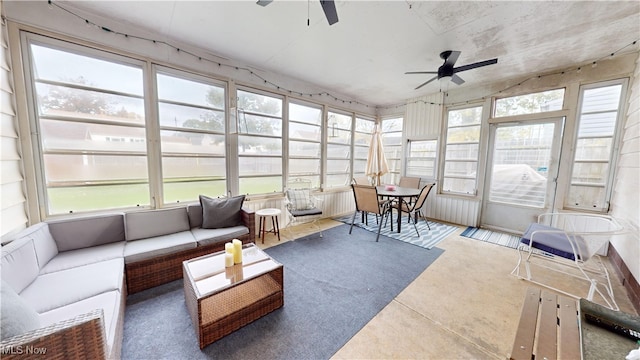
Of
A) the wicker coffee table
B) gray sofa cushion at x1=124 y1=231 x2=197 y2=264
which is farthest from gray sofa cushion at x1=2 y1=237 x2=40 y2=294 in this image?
the wicker coffee table

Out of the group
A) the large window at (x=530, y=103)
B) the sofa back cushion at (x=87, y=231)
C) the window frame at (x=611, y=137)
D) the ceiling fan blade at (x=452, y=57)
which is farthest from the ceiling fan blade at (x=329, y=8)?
the window frame at (x=611, y=137)

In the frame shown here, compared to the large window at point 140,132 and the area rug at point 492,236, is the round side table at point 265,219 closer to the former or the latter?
the large window at point 140,132

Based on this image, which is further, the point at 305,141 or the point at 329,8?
the point at 305,141

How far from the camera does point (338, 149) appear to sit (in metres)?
5.10

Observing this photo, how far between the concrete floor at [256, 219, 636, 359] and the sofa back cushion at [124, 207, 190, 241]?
237 centimetres

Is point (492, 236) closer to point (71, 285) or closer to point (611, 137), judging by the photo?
point (611, 137)

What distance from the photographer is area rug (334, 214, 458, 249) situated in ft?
11.7

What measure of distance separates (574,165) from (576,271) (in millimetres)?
1744

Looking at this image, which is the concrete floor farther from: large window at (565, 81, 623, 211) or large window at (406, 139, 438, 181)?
large window at (406, 139, 438, 181)

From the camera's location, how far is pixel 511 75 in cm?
369

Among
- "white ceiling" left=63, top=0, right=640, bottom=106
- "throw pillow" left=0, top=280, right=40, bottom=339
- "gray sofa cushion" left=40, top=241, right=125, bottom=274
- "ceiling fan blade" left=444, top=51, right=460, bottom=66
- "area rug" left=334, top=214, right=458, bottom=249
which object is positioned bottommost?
"area rug" left=334, top=214, right=458, bottom=249

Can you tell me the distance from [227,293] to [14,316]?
47.0 inches

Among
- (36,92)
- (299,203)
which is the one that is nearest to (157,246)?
(36,92)

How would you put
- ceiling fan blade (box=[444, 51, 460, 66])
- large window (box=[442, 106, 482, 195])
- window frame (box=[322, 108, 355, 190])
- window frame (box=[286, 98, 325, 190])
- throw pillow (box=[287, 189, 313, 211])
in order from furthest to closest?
window frame (box=[322, 108, 355, 190]) → large window (box=[442, 106, 482, 195]) → window frame (box=[286, 98, 325, 190]) → throw pillow (box=[287, 189, 313, 211]) → ceiling fan blade (box=[444, 51, 460, 66])
